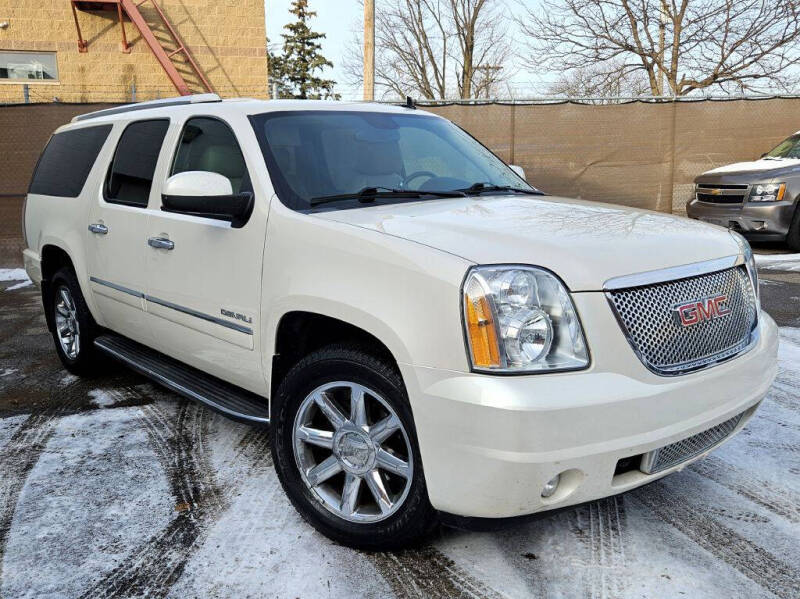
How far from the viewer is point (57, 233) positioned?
16.6 feet

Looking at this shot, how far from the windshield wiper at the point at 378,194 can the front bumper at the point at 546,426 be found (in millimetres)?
1081

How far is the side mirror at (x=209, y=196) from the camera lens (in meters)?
3.21

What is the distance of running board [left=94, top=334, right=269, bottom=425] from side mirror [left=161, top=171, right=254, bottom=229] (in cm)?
84

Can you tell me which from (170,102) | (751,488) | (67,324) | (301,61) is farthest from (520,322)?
(301,61)

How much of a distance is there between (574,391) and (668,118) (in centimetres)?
1140

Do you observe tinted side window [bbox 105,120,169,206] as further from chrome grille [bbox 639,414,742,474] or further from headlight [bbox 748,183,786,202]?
headlight [bbox 748,183,786,202]

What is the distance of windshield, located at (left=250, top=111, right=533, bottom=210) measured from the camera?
3346mm

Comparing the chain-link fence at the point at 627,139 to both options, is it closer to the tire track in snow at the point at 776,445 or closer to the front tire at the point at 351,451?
the tire track in snow at the point at 776,445

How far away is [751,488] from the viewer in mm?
3287

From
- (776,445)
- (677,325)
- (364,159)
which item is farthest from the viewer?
(776,445)

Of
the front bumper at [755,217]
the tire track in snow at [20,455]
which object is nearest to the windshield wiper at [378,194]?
the tire track in snow at [20,455]

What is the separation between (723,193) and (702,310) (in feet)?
29.4

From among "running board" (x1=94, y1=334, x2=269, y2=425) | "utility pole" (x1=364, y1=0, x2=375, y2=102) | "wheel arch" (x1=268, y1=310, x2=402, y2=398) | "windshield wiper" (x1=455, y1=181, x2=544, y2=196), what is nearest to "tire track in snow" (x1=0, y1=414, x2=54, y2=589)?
"running board" (x1=94, y1=334, x2=269, y2=425)

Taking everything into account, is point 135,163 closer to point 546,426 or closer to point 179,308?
point 179,308
